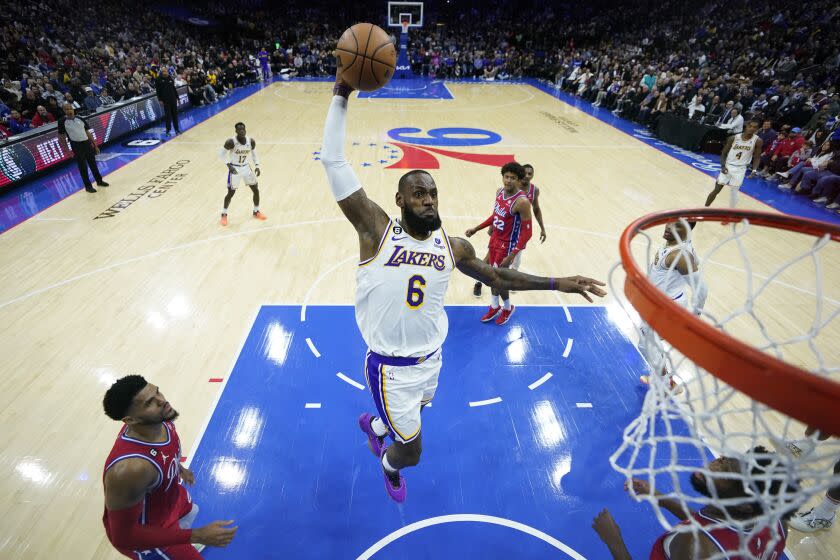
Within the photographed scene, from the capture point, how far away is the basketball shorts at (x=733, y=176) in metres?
8.09

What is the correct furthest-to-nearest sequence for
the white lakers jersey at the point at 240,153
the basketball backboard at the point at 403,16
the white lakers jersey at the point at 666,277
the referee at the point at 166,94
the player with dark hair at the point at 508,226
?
the basketball backboard at the point at 403,16
the referee at the point at 166,94
the white lakers jersey at the point at 240,153
the player with dark hair at the point at 508,226
the white lakers jersey at the point at 666,277

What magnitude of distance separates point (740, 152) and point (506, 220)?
18.8ft

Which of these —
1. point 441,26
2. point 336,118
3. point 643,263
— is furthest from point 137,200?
point 441,26

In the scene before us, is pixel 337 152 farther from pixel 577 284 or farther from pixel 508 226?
pixel 508 226

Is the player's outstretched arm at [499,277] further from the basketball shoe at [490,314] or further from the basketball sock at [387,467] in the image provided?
the basketball shoe at [490,314]

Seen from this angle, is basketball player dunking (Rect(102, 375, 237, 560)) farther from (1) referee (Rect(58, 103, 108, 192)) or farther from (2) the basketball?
(1) referee (Rect(58, 103, 108, 192))

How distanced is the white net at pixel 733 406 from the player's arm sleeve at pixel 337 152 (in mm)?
1541

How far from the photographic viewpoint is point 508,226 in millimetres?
5023

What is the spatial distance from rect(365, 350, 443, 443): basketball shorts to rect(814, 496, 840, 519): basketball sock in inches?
116

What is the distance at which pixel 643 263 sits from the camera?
18.7 feet

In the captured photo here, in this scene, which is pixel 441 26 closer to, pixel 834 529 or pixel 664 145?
pixel 664 145

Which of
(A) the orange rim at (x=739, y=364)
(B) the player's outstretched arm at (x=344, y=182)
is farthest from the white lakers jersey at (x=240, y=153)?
(A) the orange rim at (x=739, y=364)

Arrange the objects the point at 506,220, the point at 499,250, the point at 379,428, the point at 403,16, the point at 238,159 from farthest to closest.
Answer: the point at 403,16, the point at 238,159, the point at 499,250, the point at 506,220, the point at 379,428

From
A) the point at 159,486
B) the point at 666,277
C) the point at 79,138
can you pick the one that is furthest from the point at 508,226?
the point at 79,138
